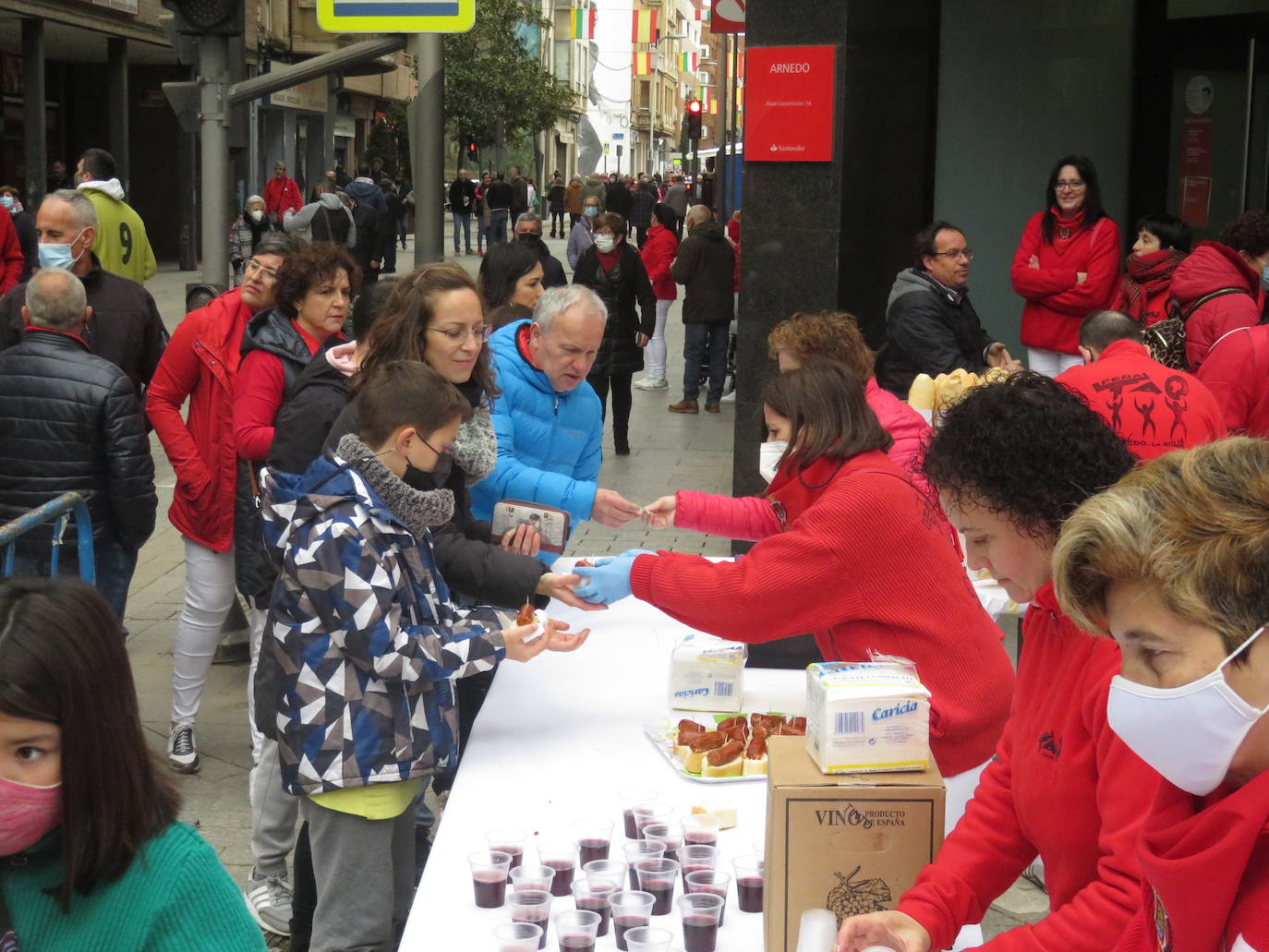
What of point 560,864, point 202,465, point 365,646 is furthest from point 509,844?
point 202,465

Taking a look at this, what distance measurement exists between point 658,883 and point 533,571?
136cm

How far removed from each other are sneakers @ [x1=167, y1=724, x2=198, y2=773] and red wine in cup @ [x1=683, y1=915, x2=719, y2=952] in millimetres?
3410

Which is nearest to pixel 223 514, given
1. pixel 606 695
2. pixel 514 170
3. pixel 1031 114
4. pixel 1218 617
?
pixel 606 695

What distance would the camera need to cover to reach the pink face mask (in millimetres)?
1831

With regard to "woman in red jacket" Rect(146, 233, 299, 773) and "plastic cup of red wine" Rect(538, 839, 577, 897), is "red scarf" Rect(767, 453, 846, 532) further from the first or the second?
"woman in red jacket" Rect(146, 233, 299, 773)

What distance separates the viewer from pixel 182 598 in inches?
306

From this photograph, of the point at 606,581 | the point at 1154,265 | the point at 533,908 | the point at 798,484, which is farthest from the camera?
the point at 1154,265

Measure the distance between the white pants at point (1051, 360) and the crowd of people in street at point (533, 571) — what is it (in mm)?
1763

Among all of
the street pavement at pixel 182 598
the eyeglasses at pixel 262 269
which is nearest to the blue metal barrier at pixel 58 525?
the street pavement at pixel 182 598

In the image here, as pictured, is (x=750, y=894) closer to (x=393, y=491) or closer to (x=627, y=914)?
(x=627, y=914)

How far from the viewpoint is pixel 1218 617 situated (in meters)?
1.61

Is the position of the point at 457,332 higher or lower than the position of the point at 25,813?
higher

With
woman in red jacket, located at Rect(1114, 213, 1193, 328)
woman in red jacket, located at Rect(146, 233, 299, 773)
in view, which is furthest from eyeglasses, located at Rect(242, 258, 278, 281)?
woman in red jacket, located at Rect(1114, 213, 1193, 328)

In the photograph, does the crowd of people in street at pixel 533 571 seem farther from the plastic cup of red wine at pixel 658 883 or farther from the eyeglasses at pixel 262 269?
the plastic cup of red wine at pixel 658 883
